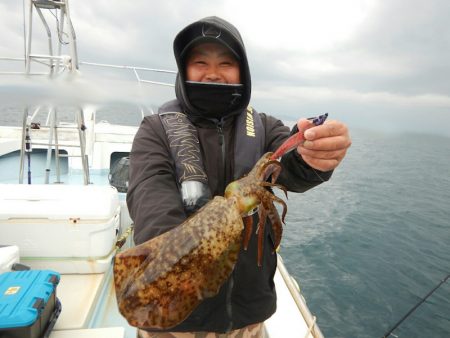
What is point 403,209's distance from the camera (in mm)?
16953

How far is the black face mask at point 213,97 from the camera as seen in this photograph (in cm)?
235

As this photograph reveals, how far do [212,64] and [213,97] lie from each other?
1.00ft

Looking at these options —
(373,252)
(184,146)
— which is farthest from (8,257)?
(373,252)

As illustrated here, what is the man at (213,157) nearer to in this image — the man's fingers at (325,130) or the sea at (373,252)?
the man's fingers at (325,130)

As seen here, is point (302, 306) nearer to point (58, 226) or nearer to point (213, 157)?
point (213, 157)

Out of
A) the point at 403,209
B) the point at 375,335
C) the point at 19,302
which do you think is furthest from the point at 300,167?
the point at 403,209

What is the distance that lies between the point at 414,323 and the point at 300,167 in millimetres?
8763

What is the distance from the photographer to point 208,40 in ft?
7.86

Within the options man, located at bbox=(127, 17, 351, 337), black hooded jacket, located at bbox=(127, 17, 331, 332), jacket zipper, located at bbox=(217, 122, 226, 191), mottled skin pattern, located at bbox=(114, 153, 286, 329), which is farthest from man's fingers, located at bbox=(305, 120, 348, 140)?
jacket zipper, located at bbox=(217, 122, 226, 191)

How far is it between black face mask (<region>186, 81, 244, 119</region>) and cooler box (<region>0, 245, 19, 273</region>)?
3104 millimetres

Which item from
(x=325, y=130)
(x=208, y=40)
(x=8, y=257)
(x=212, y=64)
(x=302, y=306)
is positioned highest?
(x=208, y=40)

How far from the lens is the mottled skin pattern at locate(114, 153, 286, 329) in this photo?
4.36 feet

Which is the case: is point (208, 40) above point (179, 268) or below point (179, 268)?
above

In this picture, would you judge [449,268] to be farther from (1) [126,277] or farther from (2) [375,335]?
(1) [126,277]
